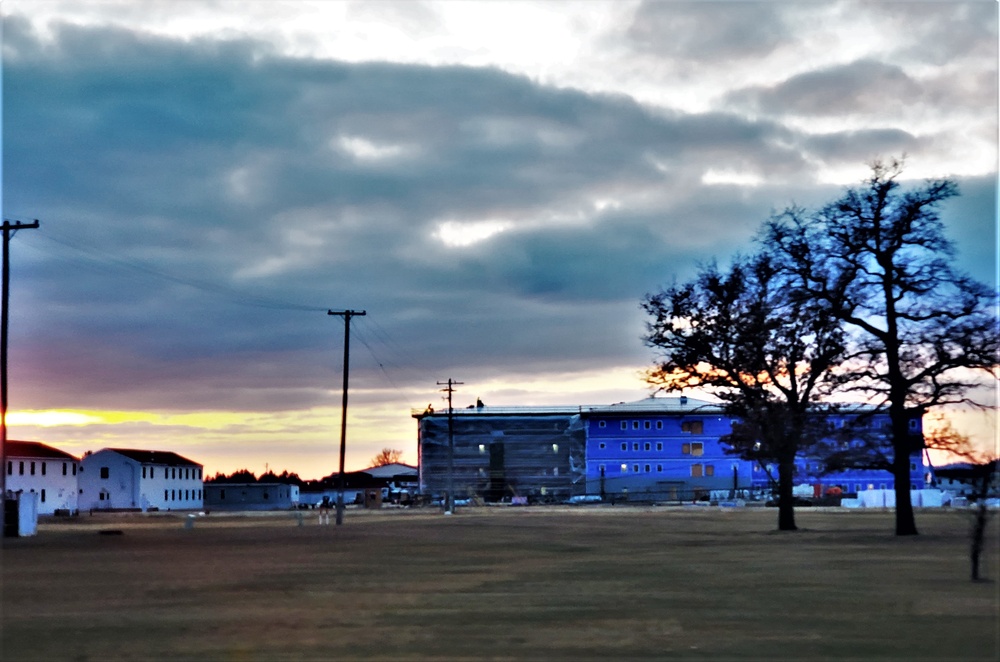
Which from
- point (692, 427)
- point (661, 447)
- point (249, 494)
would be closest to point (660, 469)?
point (661, 447)

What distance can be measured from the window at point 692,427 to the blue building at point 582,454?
0.13 metres

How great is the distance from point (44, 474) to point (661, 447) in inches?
3058

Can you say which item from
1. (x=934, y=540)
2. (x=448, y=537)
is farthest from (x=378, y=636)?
(x=448, y=537)

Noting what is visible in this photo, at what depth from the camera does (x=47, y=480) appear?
5472 inches

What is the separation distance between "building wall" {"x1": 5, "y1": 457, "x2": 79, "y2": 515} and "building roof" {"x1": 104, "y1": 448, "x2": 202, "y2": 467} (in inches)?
266

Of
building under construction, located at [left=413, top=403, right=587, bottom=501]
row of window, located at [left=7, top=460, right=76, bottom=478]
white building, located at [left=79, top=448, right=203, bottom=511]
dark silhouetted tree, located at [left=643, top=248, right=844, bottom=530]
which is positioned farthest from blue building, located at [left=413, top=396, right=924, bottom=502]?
dark silhouetted tree, located at [left=643, top=248, right=844, bottom=530]

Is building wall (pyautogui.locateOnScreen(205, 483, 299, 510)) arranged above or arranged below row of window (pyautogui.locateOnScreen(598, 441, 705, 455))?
below

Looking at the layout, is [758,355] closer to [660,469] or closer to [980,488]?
[980,488]

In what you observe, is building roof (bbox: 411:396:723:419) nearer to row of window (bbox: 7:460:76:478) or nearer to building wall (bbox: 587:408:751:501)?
building wall (bbox: 587:408:751:501)

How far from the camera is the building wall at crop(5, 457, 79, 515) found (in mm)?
130875

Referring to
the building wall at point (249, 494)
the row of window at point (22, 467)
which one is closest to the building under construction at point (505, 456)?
the building wall at point (249, 494)

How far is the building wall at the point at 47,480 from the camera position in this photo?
5153 inches

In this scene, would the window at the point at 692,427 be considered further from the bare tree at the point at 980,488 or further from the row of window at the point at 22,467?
the bare tree at the point at 980,488

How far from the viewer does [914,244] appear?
47.7 metres
